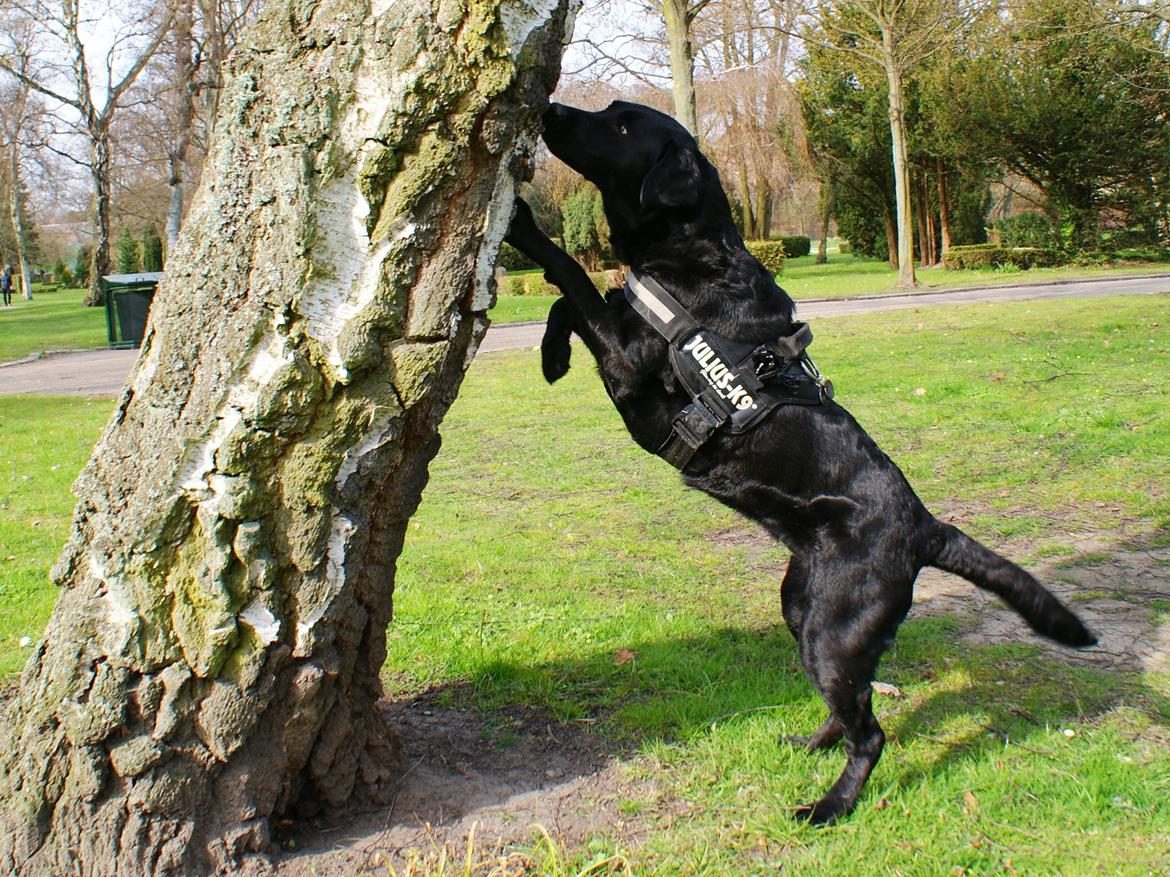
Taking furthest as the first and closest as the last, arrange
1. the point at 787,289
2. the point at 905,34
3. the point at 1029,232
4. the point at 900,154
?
the point at 1029,232 < the point at 787,289 < the point at 900,154 < the point at 905,34

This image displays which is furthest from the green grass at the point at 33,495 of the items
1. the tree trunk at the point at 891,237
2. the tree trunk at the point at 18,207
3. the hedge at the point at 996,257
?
the tree trunk at the point at 18,207

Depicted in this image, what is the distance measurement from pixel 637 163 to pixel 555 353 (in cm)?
78

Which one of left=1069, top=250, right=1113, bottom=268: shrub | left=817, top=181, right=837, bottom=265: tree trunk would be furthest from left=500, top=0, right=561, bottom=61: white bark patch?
left=817, top=181, right=837, bottom=265: tree trunk

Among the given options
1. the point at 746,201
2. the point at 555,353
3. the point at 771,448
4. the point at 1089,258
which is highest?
the point at 746,201

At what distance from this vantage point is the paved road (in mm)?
13609

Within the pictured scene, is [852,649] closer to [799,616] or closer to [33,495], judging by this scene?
[799,616]

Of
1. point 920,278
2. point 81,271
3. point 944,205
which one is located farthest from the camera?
point 81,271

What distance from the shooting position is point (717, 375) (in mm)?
3236

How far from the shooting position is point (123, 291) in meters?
18.6

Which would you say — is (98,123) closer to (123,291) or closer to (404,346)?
(123,291)

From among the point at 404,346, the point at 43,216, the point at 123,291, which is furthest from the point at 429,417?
the point at 43,216

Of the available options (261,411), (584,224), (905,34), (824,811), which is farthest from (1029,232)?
(261,411)

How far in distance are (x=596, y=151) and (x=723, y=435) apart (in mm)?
1182

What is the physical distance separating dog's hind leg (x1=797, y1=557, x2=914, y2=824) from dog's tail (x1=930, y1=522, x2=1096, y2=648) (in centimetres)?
23
